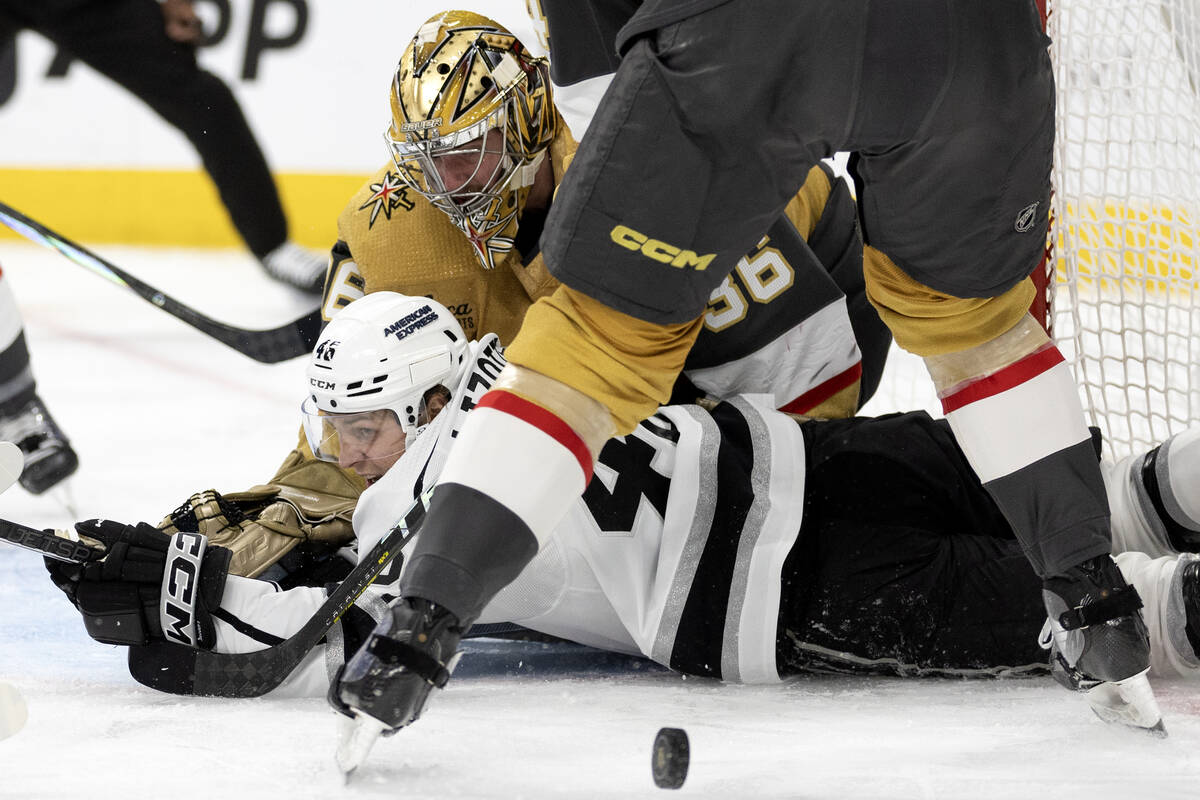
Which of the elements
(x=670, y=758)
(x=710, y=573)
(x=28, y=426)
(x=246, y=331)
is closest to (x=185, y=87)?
(x=246, y=331)

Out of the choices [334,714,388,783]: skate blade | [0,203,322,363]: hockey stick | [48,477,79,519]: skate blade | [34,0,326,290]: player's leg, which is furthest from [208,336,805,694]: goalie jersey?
[34,0,326,290]: player's leg

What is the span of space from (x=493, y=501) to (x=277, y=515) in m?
0.88

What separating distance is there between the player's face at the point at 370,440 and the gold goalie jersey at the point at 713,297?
443 mm

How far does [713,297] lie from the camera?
212 cm

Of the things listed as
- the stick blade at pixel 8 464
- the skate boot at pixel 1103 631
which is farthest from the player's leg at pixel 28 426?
the skate boot at pixel 1103 631

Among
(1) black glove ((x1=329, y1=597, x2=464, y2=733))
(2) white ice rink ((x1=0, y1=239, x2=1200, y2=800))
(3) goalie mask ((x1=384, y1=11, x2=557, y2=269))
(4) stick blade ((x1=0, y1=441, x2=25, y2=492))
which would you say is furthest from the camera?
(3) goalie mask ((x1=384, y1=11, x2=557, y2=269))

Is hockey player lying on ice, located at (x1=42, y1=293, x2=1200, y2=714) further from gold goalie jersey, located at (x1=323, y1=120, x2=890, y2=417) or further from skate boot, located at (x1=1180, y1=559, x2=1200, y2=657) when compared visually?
gold goalie jersey, located at (x1=323, y1=120, x2=890, y2=417)

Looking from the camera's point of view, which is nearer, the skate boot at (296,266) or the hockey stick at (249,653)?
the hockey stick at (249,653)

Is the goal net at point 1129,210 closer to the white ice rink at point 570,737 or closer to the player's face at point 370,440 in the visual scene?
the white ice rink at point 570,737

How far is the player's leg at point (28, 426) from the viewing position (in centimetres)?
277

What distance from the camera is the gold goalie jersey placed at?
217 cm

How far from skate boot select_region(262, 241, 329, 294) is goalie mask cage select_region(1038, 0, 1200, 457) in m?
2.74

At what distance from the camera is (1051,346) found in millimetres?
1369

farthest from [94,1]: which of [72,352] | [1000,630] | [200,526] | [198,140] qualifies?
[1000,630]
